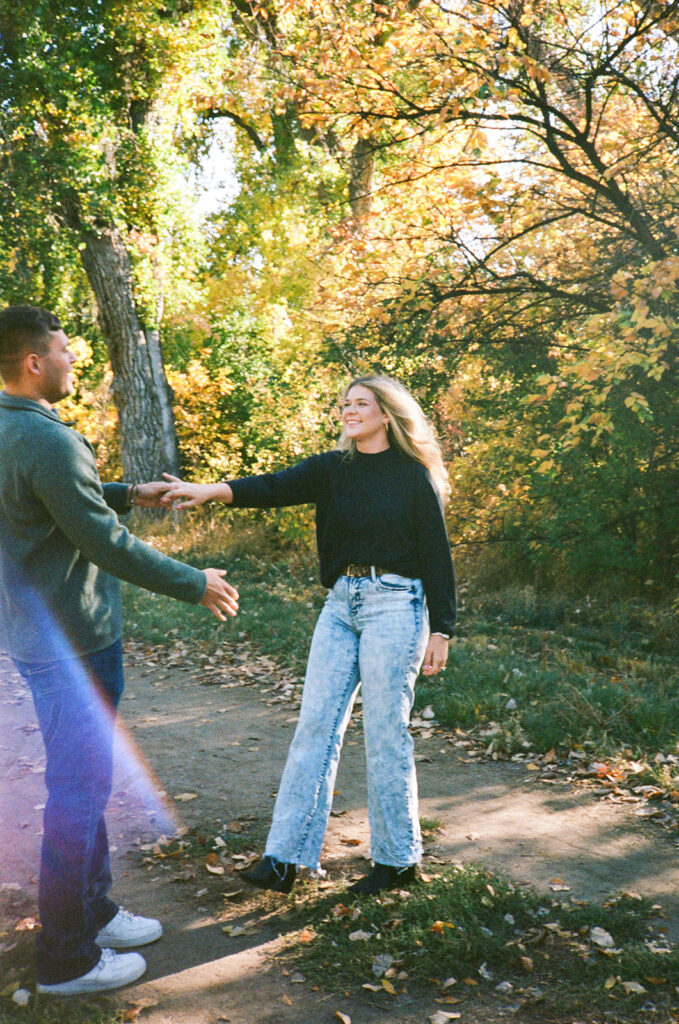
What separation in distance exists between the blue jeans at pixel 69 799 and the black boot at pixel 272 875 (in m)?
0.83

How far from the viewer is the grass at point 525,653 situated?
20.2ft

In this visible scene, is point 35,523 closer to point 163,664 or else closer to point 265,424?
point 163,664

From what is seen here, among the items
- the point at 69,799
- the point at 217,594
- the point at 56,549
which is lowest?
the point at 69,799

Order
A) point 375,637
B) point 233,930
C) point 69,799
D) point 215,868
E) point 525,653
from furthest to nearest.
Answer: point 525,653 → point 215,868 → point 375,637 → point 233,930 → point 69,799

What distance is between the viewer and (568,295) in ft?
29.3

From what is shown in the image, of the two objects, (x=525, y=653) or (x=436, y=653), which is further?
(x=525, y=653)

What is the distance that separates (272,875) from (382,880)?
496 mm

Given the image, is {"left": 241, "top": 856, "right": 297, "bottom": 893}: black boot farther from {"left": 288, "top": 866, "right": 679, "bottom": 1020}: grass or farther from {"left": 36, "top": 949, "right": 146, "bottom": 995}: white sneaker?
{"left": 36, "top": 949, "right": 146, "bottom": 995}: white sneaker

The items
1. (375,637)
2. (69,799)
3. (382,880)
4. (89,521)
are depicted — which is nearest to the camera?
(89,521)

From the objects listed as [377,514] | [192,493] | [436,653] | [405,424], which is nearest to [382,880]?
[436,653]

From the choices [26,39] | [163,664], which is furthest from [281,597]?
[26,39]

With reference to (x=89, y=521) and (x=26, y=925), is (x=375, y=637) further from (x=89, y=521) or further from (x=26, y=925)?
(x=26, y=925)

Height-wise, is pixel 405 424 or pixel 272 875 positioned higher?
pixel 405 424

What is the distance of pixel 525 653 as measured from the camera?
8320 millimetres
